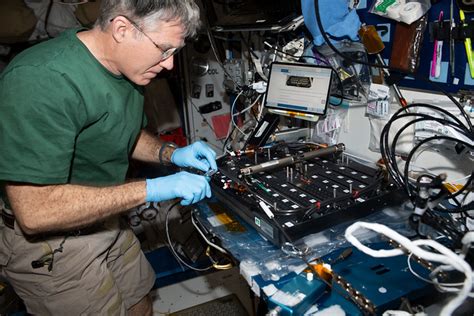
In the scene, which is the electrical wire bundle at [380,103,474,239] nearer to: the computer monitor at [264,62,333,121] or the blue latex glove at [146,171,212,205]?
the computer monitor at [264,62,333,121]

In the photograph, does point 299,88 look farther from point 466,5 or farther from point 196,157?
point 466,5

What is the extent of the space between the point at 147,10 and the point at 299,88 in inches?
31.8

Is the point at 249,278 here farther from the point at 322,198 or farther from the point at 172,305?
the point at 172,305

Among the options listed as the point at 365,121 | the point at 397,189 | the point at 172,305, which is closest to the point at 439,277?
the point at 397,189

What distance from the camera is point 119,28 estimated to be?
1063mm

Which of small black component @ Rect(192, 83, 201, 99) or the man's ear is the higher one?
the man's ear

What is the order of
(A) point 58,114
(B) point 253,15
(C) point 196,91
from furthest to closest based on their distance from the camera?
(C) point 196,91 < (B) point 253,15 < (A) point 58,114

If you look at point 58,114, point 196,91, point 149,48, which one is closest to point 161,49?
point 149,48

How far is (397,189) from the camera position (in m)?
1.09

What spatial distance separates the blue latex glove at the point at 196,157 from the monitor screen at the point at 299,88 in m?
0.46

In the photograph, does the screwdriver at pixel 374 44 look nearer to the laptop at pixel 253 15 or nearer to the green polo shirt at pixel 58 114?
the laptop at pixel 253 15

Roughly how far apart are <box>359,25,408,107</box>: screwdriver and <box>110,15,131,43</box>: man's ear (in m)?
0.88

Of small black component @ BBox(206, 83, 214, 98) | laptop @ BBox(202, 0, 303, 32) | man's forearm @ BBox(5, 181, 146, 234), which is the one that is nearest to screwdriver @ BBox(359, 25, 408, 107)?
laptop @ BBox(202, 0, 303, 32)

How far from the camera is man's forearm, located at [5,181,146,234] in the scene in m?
0.99
